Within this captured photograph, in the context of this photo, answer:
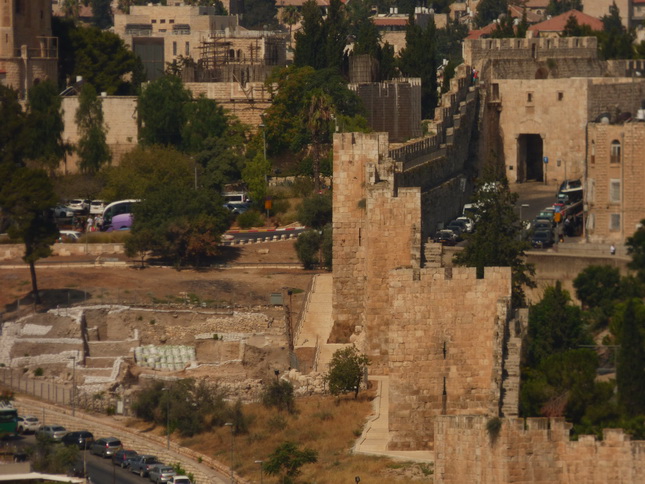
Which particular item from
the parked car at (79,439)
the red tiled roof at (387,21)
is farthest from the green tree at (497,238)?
the red tiled roof at (387,21)

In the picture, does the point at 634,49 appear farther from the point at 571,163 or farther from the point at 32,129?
the point at 32,129

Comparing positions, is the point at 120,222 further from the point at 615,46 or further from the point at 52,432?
the point at 615,46

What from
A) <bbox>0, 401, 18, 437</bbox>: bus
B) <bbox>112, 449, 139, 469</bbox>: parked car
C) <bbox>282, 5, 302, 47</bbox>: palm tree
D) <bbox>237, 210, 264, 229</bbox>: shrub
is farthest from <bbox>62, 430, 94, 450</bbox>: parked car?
<bbox>282, 5, 302, 47</bbox>: palm tree

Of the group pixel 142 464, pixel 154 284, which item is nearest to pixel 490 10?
pixel 154 284

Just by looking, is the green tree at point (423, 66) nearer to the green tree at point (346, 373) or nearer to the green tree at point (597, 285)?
the green tree at point (597, 285)

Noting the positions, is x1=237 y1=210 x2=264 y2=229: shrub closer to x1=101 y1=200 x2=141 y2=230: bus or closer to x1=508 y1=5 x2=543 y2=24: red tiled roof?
x1=101 y1=200 x2=141 y2=230: bus
